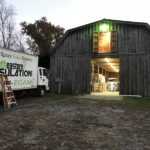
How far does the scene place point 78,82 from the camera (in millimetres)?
25016

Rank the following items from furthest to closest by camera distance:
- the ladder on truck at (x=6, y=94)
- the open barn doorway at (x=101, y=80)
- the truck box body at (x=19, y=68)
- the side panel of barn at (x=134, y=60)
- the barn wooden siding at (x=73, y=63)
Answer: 1. the open barn doorway at (x=101, y=80)
2. the barn wooden siding at (x=73, y=63)
3. the side panel of barn at (x=134, y=60)
4. the truck box body at (x=19, y=68)
5. the ladder on truck at (x=6, y=94)

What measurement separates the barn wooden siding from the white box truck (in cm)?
235

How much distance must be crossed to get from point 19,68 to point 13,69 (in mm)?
936

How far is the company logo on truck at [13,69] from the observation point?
1678 centimetres

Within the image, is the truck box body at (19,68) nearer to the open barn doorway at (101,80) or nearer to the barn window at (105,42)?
the barn window at (105,42)

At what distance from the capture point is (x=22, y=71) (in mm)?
19375

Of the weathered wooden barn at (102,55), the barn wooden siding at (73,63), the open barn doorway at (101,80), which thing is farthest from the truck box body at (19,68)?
the open barn doorway at (101,80)

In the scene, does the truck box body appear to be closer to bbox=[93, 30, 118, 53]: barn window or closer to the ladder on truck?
the ladder on truck

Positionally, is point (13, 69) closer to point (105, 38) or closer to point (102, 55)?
point (102, 55)

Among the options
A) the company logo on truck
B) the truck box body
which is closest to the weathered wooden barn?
the truck box body

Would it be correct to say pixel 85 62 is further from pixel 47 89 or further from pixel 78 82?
pixel 47 89

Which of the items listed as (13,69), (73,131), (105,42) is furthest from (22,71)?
(73,131)

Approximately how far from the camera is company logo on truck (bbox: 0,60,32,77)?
55.1 feet

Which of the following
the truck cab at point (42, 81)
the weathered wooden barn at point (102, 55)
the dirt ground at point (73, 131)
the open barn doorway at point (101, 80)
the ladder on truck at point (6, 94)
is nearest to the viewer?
the dirt ground at point (73, 131)
